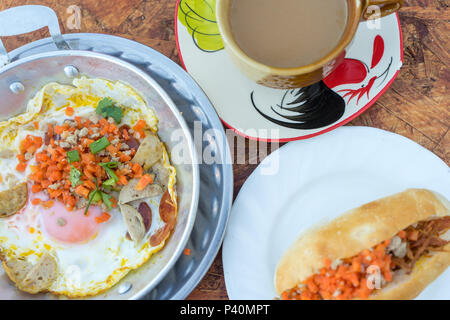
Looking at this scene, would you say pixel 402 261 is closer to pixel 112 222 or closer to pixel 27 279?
pixel 112 222

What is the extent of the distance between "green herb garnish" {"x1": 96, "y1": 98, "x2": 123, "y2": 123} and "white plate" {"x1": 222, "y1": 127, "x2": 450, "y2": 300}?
20.2 inches

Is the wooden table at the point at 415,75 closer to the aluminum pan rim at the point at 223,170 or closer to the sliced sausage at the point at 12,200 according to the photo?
the aluminum pan rim at the point at 223,170

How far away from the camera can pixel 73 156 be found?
1295 millimetres

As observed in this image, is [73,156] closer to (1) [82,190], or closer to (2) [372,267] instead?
(1) [82,190]

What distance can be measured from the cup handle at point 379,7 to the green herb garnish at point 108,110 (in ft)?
2.77

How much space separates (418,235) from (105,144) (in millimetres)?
1076

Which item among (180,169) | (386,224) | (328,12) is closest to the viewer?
(328,12)

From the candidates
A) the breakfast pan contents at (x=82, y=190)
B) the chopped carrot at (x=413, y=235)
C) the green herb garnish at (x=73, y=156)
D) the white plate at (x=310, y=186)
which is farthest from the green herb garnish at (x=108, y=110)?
the chopped carrot at (x=413, y=235)

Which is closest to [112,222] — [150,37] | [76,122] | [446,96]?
[76,122]

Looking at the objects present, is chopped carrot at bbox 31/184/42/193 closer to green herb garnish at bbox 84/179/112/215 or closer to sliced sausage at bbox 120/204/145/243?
green herb garnish at bbox 84/179/112/215

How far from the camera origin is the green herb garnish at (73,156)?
1.29 meters

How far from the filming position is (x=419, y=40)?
1367 mm

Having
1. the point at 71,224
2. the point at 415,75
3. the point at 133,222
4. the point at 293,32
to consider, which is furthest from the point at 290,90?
the point at 71,224

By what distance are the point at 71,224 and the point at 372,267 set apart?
1.00 metres
